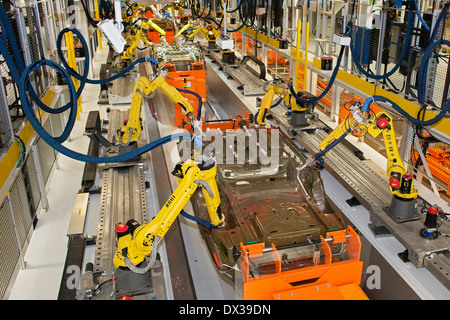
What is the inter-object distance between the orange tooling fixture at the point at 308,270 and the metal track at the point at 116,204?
1.28m

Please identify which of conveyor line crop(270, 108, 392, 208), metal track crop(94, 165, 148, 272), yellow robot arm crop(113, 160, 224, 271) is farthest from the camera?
conveyor line crop(270, 108, 392, 208)

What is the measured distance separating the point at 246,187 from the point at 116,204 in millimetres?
1454

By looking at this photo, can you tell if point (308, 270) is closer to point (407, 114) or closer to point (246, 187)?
point (246, 187)

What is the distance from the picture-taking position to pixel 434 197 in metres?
4.95

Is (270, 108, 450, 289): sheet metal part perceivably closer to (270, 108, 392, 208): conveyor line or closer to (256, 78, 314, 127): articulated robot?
(270, 108, 392, 208): conveyor line

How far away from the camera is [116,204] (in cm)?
472

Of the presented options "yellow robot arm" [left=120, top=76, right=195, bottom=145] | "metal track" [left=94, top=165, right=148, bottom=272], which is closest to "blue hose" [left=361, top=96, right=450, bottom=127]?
"metal track" [left=94, top=165, right=148, bottom=272]

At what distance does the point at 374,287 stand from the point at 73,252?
2899mm

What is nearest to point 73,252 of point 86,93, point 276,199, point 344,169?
point 276,199

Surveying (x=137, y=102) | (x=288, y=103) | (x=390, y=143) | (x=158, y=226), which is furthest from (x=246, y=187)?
(x=288, y=103)

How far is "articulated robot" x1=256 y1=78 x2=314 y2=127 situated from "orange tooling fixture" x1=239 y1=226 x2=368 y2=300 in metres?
3.17

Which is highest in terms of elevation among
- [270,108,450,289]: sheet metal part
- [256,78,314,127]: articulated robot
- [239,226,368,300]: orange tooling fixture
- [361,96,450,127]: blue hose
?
[361,96,450,127]: blue hose

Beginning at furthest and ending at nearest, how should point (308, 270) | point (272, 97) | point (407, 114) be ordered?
point (272, 97) → point (407, 114) → point (308, 270)

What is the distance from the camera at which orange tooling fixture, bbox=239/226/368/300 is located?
3260 millimetres
